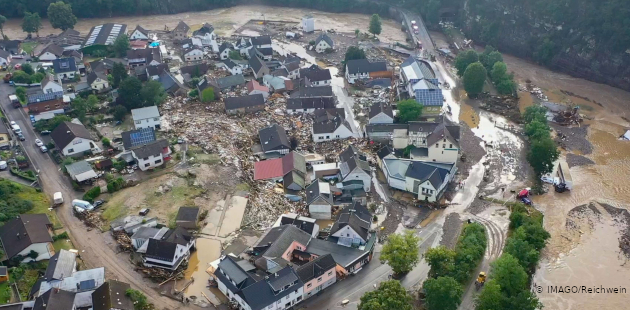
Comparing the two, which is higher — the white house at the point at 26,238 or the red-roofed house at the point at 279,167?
the white house at the point at 26,238

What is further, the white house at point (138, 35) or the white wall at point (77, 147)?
the white house at point (138, 35)

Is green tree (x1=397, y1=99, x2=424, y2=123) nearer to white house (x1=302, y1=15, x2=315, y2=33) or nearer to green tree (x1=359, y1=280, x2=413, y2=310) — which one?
green tree (x1=359, y1=280, x2=413, y2=310)

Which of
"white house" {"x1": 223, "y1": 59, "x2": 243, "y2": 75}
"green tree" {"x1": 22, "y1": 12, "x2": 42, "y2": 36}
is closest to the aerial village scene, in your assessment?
"green tree" {"x1": 22, "y1": 12, "x2": 42, "y2": 36}

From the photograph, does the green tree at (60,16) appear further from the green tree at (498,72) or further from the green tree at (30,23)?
the green tree at (498,72)

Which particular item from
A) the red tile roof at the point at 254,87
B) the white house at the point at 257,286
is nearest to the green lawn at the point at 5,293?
the white house at the point at 257,286

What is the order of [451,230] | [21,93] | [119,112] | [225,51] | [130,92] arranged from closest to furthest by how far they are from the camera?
1. [451,230]
2. [119,112]
3. [130,92]
4. [21,93]
5. [225,51]

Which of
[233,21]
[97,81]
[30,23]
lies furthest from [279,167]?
[30,23]

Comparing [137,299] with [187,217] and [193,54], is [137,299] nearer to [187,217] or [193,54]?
[187,217]
